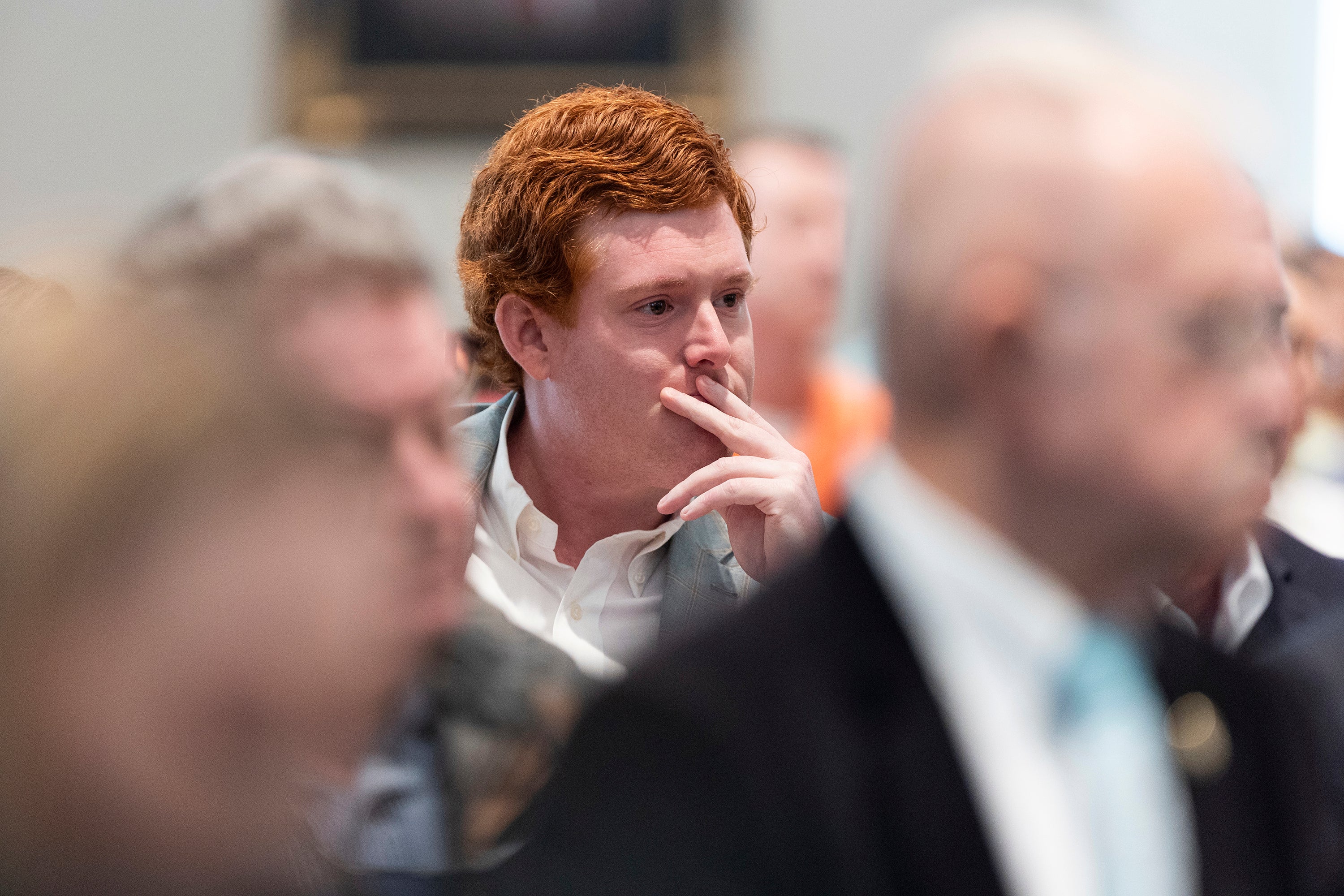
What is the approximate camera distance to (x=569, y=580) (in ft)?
5.88

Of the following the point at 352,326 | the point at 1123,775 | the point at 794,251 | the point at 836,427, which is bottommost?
the point at 836,427

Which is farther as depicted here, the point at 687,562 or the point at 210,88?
the point at 210,88

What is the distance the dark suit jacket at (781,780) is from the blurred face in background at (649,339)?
→ 0.84 metres

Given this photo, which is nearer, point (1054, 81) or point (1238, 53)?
point (1054, 81)

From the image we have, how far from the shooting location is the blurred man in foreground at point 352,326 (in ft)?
2.64

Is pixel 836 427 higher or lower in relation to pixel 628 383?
lower

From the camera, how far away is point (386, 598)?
2.66 ft

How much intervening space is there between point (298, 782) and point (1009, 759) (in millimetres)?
465

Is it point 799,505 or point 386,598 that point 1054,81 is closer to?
point 386,598

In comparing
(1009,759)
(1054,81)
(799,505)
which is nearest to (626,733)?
(1009,759)

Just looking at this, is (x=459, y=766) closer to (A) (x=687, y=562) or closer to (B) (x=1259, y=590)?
(A) (x=687, y=562)

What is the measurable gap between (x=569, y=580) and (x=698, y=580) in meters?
0.19

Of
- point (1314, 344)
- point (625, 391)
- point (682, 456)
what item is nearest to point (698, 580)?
point (682, 456)

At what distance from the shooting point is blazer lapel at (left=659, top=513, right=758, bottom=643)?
1708mm
